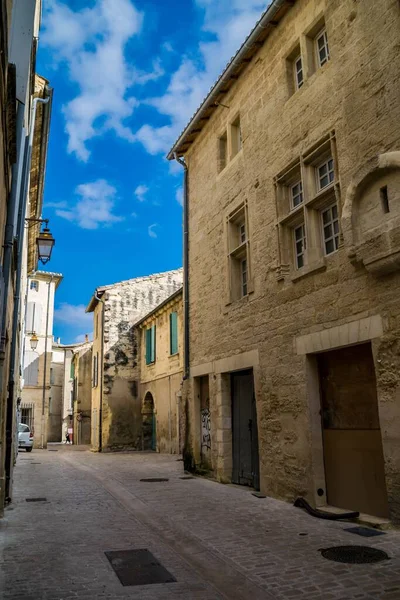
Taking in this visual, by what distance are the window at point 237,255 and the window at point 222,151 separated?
1.53 m

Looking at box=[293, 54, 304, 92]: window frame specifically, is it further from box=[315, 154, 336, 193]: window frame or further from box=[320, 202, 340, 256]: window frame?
box=[320, 202, 340, 256]: window frame

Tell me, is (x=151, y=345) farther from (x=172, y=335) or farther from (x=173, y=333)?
(x=173, y=333)

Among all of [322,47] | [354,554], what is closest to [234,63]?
[322,47]

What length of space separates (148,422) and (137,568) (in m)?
17.9

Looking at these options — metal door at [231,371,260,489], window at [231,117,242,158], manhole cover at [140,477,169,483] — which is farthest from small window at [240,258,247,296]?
manhole cover at [140,477,169,483]

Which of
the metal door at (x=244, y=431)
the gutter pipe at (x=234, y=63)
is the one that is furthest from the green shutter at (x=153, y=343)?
the metal door at (x=244, y=431)

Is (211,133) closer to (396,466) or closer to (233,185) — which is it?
(233,185)

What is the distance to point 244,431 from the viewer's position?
378 inches

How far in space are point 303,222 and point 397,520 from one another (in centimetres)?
450

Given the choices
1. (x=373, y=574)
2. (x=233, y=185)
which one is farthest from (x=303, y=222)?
(x=373, y=574)

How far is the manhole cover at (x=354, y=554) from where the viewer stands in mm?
4496

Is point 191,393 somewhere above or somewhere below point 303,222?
below

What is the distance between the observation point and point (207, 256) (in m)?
11.4

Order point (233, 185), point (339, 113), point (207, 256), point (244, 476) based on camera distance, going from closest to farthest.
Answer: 1. point (339, 113)
2. point (244, 476)
3. point (233, 185)
4. point (207, 256)
